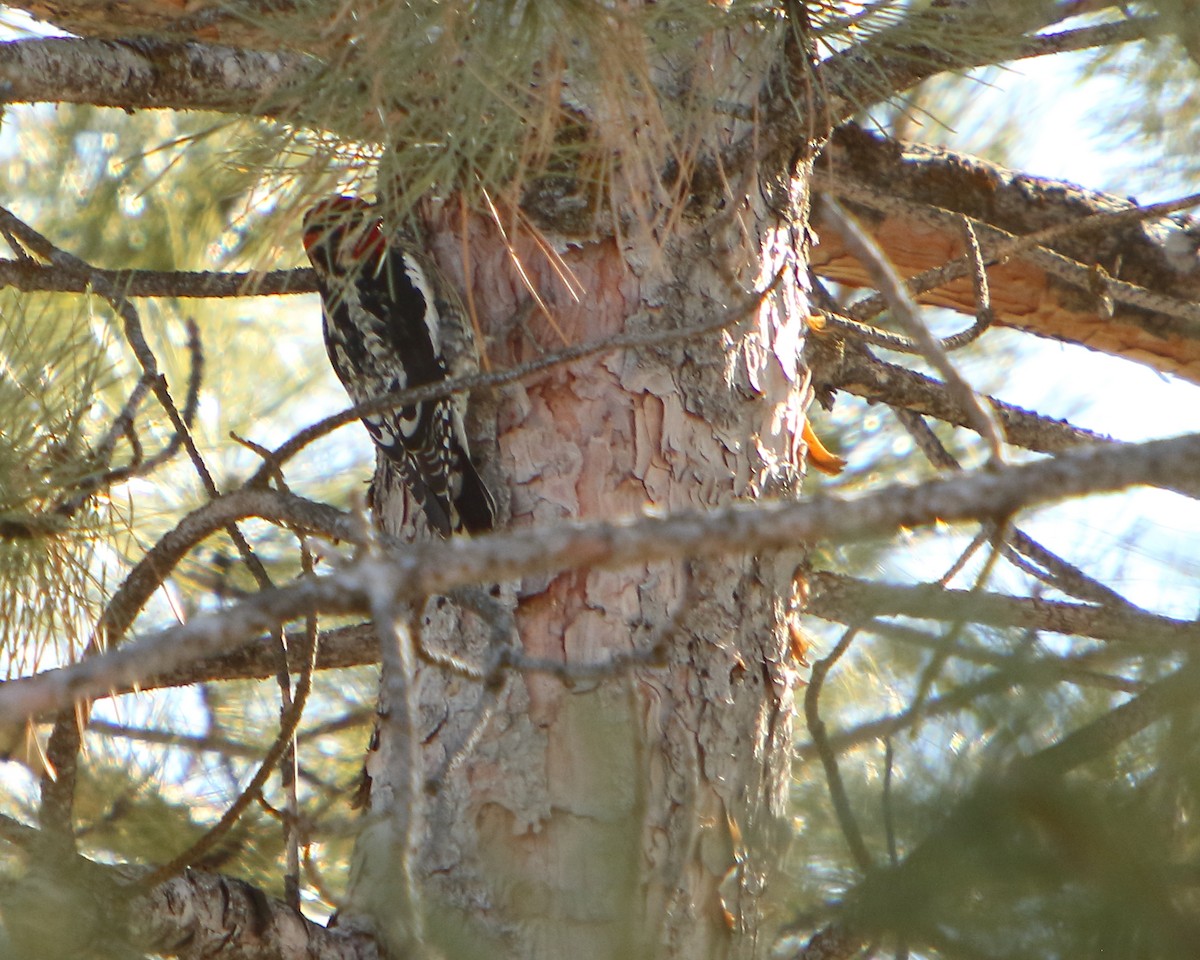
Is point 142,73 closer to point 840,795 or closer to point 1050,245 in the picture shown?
point 840,795

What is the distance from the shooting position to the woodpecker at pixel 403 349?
2.04 metres

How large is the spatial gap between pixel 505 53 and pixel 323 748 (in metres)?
1.81

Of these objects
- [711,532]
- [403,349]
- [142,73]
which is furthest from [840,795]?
[403,349]

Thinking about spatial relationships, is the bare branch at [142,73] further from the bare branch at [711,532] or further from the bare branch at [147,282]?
the bare branch at [711,532]

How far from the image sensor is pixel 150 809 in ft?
6.57

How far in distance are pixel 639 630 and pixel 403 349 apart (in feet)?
4.49

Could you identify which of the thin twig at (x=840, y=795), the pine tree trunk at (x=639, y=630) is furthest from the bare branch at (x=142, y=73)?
the thin twig at (x=840, y=795)

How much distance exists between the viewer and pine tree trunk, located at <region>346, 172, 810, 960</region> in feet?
5.42

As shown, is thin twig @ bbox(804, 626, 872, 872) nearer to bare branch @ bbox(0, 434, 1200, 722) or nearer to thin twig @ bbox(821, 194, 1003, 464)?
bare branch @ bbox(0, 434, 1200, 722)

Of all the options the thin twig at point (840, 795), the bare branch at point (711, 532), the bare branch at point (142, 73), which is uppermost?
the bare branch at point (142, 73)

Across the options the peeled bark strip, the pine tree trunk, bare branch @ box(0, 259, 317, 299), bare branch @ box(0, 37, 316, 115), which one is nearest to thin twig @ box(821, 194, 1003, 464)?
the pine tree trunk

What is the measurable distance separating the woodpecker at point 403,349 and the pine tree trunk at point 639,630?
0.61 feet

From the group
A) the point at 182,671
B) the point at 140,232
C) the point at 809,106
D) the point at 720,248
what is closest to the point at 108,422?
the point at 140,232

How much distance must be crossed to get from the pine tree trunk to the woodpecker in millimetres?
185
